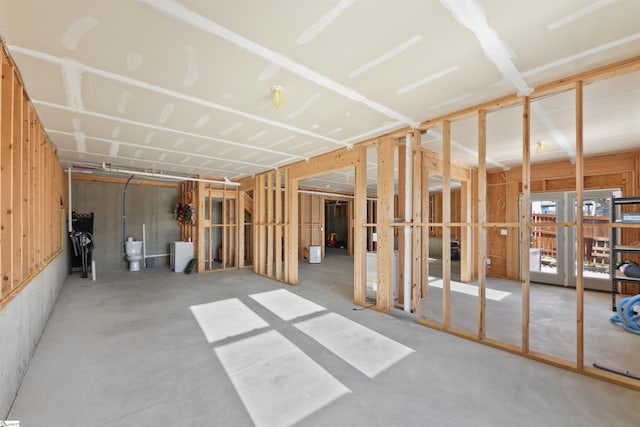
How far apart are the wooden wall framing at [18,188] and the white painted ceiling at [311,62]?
0.79 ft

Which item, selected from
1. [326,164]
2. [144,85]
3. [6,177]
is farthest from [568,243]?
[6,177]

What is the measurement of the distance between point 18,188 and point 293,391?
313 cm

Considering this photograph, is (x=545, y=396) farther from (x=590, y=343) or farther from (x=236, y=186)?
(x=236, y=186)

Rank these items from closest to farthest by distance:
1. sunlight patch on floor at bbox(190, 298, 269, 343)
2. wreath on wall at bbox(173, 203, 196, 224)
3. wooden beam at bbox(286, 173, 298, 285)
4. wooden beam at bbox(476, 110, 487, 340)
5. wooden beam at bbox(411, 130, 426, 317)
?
wooden beam at bbox(476, 110, 487, 340) → sunlight patch on floor at bbox(190, 298, 269, 343) → wooden beam at bbox(411, 130, 426, 317) → wooden beam at bbox(286, 173, 298, 285) → wreath on wall at bbox(173, 203, 196, 224)

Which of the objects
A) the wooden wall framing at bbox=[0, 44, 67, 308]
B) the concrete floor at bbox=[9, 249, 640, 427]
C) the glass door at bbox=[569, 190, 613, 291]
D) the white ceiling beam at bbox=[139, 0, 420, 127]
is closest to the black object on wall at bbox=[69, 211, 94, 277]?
the concrete floor at bbox=[9, 249, 640, 427]

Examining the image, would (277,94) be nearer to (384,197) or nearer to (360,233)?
(384,197)

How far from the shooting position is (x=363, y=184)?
181 inches

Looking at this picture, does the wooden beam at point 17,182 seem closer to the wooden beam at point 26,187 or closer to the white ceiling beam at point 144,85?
the wooden beam at point 26,187

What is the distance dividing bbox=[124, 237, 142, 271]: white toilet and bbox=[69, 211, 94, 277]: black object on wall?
31.0 inches

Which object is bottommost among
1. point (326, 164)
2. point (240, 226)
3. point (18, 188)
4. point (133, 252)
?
point (133, 252)

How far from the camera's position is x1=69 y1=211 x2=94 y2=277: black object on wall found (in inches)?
259

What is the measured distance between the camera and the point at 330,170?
528 centimetres

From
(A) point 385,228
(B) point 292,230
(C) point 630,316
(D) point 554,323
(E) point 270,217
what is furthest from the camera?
(E) point 270,217

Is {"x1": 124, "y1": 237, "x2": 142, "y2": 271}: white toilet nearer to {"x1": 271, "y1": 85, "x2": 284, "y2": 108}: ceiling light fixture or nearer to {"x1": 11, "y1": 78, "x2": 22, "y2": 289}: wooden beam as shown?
{"x1": 11, "y1": 78, "x2": 22, "y2": 289}: wooden beam
